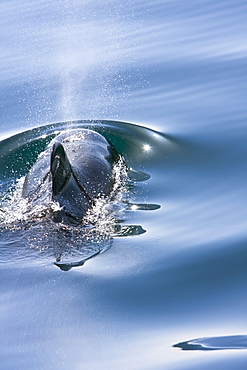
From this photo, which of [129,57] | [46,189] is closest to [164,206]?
[46,189]

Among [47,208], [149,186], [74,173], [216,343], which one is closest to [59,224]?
[47,208]

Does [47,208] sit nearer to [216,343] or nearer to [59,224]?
[59,224]

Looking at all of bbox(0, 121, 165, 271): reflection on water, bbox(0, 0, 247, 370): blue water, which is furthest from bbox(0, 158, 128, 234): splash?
bbox(0, 0, 247, 370): blue water

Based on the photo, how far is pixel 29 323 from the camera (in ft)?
19.7

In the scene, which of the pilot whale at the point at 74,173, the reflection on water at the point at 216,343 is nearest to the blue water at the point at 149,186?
the reflection on water at the point at 216,343

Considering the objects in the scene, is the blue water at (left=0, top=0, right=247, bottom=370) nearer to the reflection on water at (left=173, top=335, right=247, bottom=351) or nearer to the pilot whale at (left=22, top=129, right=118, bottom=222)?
the reflection on water at (left=173, top=335, right=247, bottom=351)

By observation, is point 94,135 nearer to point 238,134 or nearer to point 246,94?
point 238,134

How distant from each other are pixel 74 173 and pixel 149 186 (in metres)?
1.06

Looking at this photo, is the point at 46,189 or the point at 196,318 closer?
the point at 196,318

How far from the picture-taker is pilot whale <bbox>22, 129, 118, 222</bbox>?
7.81 meters

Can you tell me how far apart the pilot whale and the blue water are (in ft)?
1.63

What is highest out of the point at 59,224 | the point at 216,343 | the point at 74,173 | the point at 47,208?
the point at 74,173

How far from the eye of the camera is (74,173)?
8.70 m

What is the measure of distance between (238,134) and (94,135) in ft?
6.87
